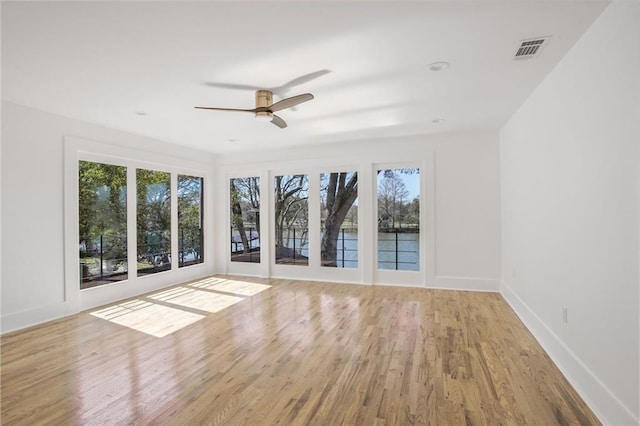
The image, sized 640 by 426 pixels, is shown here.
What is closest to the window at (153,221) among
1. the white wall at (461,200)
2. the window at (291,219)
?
the window at (291,219)

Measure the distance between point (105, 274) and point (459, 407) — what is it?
189 inches

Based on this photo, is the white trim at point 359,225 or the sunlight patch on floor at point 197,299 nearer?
the sunlight patch on floor at point 197,299

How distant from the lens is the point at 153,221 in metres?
5.38

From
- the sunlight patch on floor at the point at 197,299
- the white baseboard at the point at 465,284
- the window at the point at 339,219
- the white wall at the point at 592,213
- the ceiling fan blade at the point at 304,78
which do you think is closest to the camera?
the white wall at the point at 592,213

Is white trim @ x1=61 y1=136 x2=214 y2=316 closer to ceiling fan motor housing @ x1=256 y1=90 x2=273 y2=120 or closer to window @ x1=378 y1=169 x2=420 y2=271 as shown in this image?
ceiling fan motor housing @ x1=256 y1=90 x2=273 y2=120

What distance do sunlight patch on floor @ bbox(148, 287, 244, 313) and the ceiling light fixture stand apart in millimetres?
3719

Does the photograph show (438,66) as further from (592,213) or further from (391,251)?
(391,251)

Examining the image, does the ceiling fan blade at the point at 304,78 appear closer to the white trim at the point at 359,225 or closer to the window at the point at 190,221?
the white trim at the point at 359,225

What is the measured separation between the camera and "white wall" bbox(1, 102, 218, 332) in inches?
139

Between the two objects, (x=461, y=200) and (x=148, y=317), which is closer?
(x=148, y=317)

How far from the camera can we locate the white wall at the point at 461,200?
5.01 metres

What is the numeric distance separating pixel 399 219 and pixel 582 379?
3.49 m

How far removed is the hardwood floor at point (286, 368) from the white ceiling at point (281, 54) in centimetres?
252

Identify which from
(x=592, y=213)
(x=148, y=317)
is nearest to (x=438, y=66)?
(x=592, y=213)
